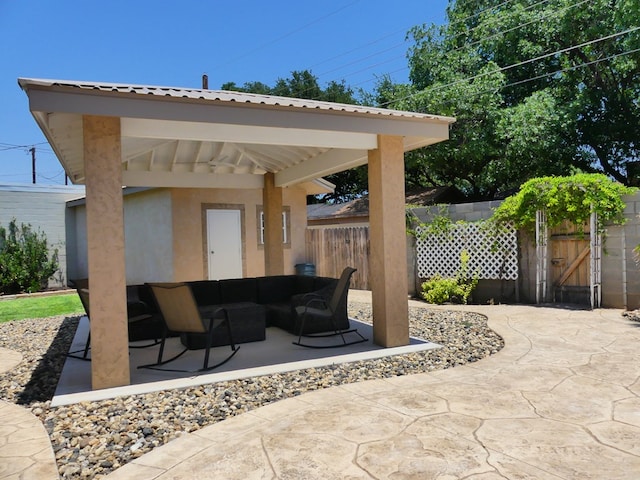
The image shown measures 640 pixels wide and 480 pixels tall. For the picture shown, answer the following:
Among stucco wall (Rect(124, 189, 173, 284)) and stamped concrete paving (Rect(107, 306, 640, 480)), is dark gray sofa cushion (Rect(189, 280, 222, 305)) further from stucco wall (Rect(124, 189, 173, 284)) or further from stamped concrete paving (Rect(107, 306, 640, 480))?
stucco wall (Rect(124, 189, 173, 284))

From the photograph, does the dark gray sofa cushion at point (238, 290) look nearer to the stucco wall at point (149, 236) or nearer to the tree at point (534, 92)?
the stucco wall at point (149, 236)

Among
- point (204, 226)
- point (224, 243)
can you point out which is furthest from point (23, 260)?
point (224, 243)

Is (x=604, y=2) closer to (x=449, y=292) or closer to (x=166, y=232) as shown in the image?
(x=449, y=292)

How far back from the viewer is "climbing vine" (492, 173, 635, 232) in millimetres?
9023

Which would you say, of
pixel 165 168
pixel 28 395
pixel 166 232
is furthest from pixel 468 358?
pixel 166 232

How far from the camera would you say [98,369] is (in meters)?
4.86

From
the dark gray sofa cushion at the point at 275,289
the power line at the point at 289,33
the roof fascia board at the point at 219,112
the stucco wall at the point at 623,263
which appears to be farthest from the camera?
the power line at the point at 289,33

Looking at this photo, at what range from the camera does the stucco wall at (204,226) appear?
1308 cm

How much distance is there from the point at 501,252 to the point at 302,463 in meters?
8.42

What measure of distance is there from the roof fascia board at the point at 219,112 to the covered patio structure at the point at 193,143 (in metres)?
0.01

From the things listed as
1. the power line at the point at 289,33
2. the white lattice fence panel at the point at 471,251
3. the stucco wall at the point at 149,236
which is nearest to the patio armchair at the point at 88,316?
the stucco wall at the point at 149,236

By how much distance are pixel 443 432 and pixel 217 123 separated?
3767mm

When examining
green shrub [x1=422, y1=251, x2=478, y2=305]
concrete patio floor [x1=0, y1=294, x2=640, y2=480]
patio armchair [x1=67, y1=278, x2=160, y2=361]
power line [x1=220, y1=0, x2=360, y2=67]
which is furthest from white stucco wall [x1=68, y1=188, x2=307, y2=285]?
concrete patio floor [x1=0, y1=294, x2=640, y2=480]

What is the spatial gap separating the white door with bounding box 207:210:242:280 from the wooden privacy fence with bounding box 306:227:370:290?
9.45 ft
